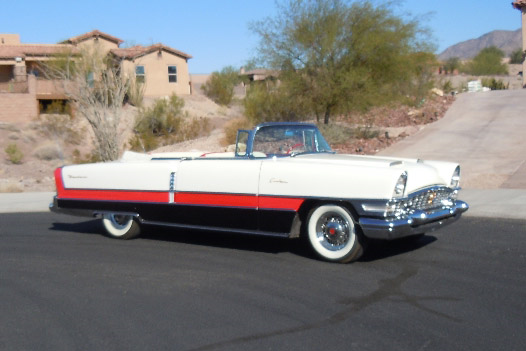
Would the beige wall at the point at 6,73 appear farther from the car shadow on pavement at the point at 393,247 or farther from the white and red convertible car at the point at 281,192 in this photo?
the car shadow on pavement at the point at 393,247

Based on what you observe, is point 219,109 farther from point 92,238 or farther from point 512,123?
point 92,238

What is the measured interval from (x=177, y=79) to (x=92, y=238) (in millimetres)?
40567

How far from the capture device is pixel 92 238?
10312 millimetres

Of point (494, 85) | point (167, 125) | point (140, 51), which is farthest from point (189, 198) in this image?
point (140, 51)

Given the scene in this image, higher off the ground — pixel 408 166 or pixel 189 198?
pixel 408 166

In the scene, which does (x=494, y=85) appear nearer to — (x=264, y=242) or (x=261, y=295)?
(x=264, y=242)

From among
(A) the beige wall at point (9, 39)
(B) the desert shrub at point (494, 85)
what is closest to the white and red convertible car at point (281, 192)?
(B) the desert shrub at point (494, 85)

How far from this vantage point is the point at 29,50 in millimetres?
46781

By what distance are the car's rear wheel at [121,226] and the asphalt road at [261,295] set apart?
171 millimetres

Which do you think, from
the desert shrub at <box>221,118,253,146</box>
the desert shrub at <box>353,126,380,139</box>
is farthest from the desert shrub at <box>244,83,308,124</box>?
the desert shrub at <box>353,126,380,139</box>

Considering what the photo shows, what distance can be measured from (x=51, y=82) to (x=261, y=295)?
37552 mm

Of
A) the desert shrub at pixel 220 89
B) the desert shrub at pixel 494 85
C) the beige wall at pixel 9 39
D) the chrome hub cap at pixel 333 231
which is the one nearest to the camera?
the chrome hub cap at pixel 333 231

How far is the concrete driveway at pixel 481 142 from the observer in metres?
15.7

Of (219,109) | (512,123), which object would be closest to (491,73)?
(219,109)
